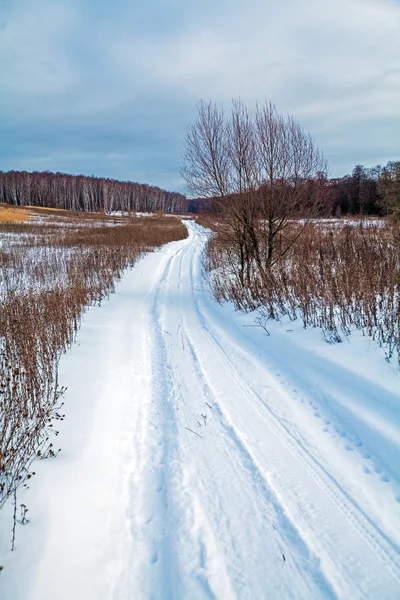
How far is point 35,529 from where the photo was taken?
199 centimetres

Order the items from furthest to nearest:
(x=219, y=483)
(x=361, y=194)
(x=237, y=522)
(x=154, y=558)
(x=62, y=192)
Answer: (x=62, y=192), (x=361, y=194), (x=219, y=483), (x=237, y=522), (x=154, y=558)

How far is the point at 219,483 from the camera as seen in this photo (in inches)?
102

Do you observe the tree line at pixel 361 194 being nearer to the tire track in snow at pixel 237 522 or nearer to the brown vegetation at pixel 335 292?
the brown vegetation at pixel 335 292

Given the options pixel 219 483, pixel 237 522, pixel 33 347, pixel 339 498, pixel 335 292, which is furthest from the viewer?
pixel 335 292

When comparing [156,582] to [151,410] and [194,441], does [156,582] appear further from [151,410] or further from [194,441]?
[151,410]

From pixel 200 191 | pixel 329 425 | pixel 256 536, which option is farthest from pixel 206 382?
pixel 200 191

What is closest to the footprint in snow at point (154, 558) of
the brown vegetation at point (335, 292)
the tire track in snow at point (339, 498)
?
the tire track in snow at point (339, 498)

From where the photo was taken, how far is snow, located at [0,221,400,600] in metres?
1.86

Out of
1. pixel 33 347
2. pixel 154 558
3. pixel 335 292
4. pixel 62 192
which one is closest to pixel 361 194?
pixel 335 292

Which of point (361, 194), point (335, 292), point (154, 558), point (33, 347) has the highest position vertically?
point (361, 194)

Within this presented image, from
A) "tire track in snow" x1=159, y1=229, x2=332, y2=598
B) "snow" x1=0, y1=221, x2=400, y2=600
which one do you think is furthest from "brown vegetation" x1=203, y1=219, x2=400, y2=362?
"tire track in snow" x1=159, y1=229, x2=332, y2=598

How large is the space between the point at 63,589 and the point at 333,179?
31.6 ft

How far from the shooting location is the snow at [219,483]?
1855 mm

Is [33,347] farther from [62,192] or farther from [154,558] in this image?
[62,192]
